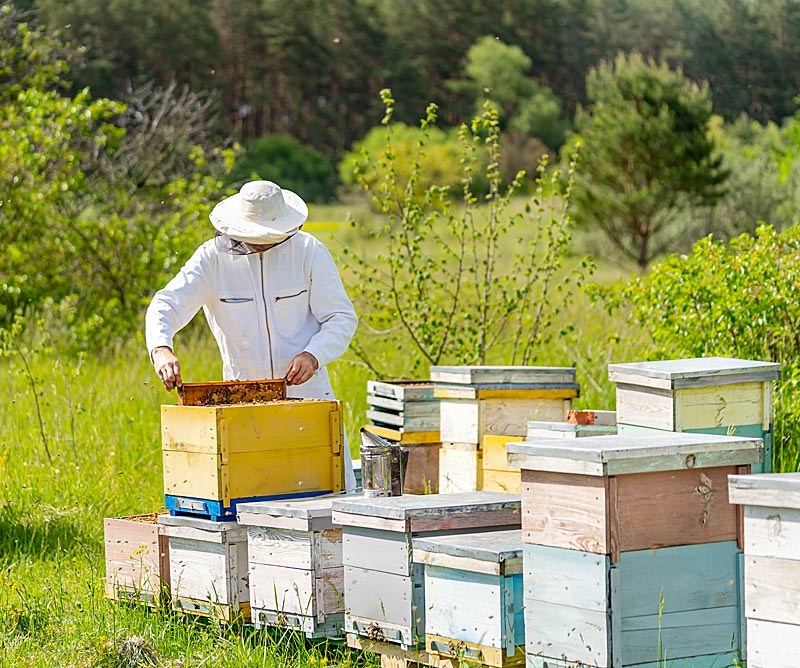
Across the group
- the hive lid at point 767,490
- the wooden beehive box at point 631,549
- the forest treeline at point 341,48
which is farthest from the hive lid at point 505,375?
the forest treeline at point 341,48

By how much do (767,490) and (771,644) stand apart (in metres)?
0.40

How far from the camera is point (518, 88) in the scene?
53000 millimetres

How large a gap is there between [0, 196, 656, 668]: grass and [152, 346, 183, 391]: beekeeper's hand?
865mm

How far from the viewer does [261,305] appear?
4852 mm

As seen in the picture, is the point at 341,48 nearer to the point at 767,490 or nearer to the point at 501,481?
the point at 501,481

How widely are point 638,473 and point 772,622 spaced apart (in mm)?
522

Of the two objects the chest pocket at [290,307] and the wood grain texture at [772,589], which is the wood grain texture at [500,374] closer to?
the chest pocket at [290,307]

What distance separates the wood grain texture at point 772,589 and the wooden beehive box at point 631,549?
29 cm

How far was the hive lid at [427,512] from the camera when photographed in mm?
3787

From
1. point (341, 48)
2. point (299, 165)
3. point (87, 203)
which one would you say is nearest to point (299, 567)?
point (87, 203)

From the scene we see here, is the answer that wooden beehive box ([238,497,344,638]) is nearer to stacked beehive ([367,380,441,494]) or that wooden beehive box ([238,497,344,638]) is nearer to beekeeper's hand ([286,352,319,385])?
beekeeper's hand ([286,352,319,385])

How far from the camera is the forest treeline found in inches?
1497

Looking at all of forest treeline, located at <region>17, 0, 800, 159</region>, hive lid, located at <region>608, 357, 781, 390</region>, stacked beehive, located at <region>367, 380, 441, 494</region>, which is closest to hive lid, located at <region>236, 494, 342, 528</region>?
hive lid, located at <region>608, 357, 781, 390</region>

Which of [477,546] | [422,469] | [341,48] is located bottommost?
[422,469]
